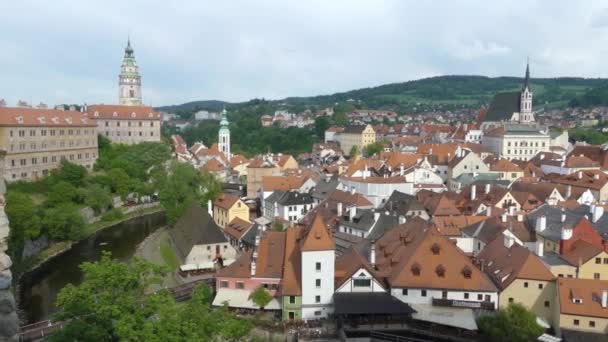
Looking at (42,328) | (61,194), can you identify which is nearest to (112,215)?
(61,194)

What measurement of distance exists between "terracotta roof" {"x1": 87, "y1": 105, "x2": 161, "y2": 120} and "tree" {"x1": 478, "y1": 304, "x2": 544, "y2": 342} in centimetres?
6361

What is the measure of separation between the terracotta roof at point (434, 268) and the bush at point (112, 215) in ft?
105

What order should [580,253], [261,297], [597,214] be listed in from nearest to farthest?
1. [261,297]
2. [580,253]
3. [597,214]

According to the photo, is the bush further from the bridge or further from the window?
the window

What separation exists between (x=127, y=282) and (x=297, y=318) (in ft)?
36.3

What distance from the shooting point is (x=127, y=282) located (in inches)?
580

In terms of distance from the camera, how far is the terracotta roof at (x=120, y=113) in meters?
73.7

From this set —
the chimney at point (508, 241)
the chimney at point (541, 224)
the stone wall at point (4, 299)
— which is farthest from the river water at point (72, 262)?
the chimney at point (541, 224)

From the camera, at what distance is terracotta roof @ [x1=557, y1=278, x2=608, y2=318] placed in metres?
21.2

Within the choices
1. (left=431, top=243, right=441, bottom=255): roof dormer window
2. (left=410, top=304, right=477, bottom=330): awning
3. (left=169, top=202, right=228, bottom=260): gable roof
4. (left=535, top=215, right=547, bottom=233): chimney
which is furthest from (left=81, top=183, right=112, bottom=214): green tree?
(left=535, top=215, right=547, bottom=233): chimney

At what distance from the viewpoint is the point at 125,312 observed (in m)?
→ 14.2

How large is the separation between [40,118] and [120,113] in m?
20.0

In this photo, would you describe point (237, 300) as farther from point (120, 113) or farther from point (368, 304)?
point (120, 113)

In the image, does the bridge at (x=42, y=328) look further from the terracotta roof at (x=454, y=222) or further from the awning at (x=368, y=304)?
the terracotta roof at (x=454, y=222)
